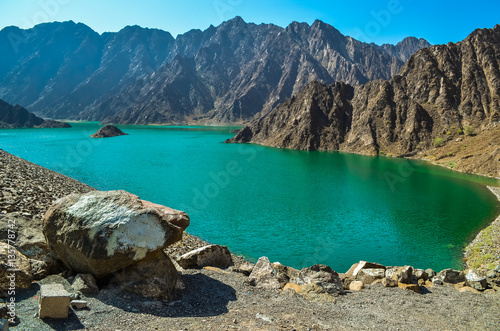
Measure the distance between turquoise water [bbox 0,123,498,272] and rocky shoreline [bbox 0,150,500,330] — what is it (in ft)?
32.5

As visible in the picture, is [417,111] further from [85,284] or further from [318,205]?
[85,284]

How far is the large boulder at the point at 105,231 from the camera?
579 inches

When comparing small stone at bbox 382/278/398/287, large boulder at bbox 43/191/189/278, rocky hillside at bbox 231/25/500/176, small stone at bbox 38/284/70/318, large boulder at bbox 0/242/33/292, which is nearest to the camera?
small stone at bbox 38/284/70/318

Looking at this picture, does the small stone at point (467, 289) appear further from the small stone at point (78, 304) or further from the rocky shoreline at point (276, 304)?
the small stone at point (78, 304)

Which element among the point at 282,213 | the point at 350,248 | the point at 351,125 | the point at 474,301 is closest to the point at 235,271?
the point at 474,301

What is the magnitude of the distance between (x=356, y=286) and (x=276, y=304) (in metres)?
7.42

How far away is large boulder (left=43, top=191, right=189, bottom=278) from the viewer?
14.7 metres

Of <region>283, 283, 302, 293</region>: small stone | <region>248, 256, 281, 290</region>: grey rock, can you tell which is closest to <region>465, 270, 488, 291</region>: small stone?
<region>283, 283, 302, 293</region>: small stone

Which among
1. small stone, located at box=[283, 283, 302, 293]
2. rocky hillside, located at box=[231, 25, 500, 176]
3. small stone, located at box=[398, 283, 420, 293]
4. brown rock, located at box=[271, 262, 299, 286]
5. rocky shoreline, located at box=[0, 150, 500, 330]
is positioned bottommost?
brown rock, located at box=[271, 262, 299, 286]

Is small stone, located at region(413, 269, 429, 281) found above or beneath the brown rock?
above

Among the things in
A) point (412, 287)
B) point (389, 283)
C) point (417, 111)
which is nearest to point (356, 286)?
point (389, 283)

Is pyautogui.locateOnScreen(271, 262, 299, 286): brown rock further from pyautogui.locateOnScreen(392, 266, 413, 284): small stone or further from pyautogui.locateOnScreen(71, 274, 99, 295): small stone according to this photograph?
pyautogui.locateOnScreen(71, 274, 99, 295): small stone

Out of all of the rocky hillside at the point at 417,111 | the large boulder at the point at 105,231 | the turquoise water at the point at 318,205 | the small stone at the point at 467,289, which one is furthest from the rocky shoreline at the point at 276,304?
the rocky hillside at the point at 417,111

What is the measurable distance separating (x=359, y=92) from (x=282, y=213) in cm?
13346
